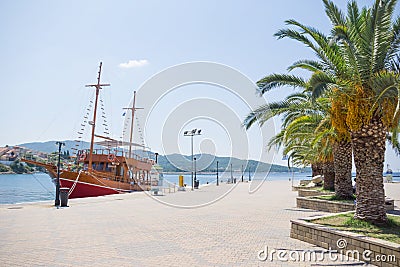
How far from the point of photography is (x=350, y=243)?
6602 millimetres

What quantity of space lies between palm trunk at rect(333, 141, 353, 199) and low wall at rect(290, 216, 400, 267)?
6.00m

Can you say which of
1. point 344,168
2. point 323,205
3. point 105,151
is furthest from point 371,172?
point 105,151

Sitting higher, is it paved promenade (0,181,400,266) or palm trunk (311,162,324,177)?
palm trunk (311,162,324,177)

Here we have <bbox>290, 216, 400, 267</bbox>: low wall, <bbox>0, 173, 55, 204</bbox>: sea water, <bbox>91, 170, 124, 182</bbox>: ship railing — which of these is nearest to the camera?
<bbox>290, 216, 400, 267</bbox>: low wall

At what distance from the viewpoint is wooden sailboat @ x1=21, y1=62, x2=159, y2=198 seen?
27.7 m

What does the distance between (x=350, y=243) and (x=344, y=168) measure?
727 cm

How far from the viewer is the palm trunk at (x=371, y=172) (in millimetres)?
7859

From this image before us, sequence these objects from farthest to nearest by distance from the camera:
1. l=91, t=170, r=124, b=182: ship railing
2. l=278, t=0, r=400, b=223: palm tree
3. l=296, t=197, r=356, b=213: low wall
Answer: l=91, t=170, r=124, b=182: ship railing
l=296, t=197, r=356, b=213: low wall
l=278, t=0, r=400, b=223: palm tree

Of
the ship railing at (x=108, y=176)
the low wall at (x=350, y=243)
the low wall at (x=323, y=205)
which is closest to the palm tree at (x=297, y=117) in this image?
the low wall at (x=323, y=205)

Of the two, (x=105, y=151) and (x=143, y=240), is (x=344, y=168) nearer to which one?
(x=143, y=240)

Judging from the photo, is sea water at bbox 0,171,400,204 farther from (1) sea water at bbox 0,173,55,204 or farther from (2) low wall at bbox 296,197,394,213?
(2) low wall at bbox 296,197,394,213

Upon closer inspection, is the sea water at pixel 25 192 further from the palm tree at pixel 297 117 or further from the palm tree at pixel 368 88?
the palm tree at pixel 368 88

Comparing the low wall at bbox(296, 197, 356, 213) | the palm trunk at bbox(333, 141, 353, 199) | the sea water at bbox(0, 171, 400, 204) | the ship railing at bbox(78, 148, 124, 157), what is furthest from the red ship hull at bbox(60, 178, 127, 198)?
the palm trunk at bbox(333, 141, 353, 199)

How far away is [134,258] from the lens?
6426mm
